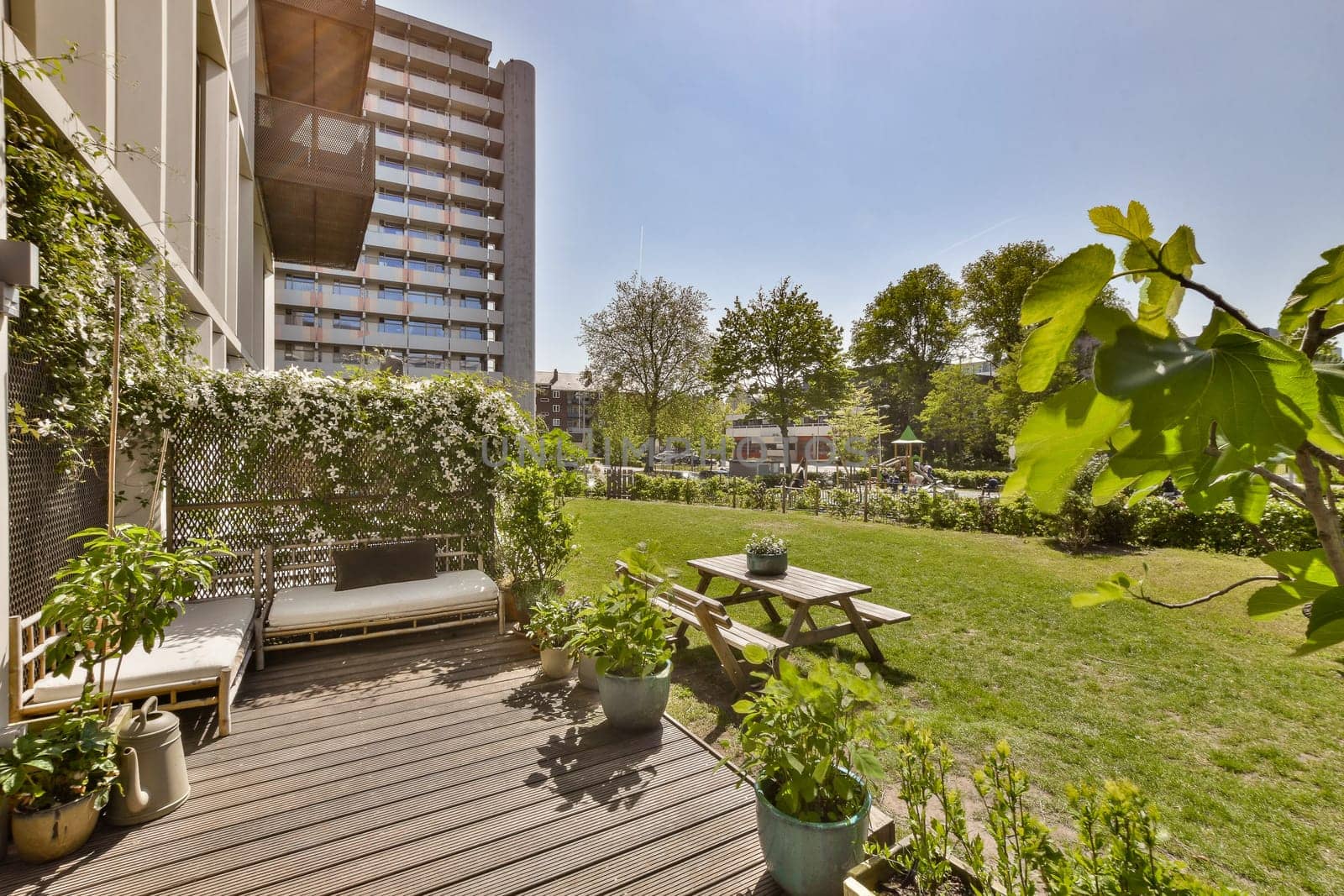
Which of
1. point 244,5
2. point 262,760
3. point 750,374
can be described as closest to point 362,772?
point 262,760

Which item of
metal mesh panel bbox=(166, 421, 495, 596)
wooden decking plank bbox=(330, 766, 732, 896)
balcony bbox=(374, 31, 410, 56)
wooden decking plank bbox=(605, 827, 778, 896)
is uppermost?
balcony bbox=(374, 31, 410, 56)

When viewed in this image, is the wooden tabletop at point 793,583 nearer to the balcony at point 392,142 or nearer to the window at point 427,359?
the window at point 427,359

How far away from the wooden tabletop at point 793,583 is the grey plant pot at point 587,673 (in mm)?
1766

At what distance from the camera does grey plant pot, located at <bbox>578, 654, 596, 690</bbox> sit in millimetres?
4602

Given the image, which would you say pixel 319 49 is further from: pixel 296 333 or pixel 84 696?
pixel 296 333

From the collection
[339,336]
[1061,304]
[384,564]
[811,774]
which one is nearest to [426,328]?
[339,336]

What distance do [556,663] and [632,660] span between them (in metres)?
1.26

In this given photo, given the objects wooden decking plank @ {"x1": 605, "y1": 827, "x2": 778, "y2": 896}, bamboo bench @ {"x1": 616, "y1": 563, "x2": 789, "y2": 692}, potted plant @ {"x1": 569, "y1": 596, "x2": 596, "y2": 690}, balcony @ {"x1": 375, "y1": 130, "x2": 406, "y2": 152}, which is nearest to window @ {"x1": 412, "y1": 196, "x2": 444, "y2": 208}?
balcony @ {"x1": 375, "y1": 130, "x2": 406, "y2": 152}

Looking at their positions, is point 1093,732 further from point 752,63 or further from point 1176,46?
point 752,63

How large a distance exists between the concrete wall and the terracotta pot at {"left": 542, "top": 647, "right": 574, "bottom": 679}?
28.6 meters

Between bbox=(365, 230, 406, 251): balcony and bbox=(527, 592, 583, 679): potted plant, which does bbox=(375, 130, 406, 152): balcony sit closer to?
bbox=(365, 230, 406, 251): balcony

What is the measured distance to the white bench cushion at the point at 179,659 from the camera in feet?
11.1

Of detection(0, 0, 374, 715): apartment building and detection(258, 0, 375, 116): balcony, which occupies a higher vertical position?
detection(258, 0, 375, 116): balcony

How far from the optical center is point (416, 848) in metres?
2.87
